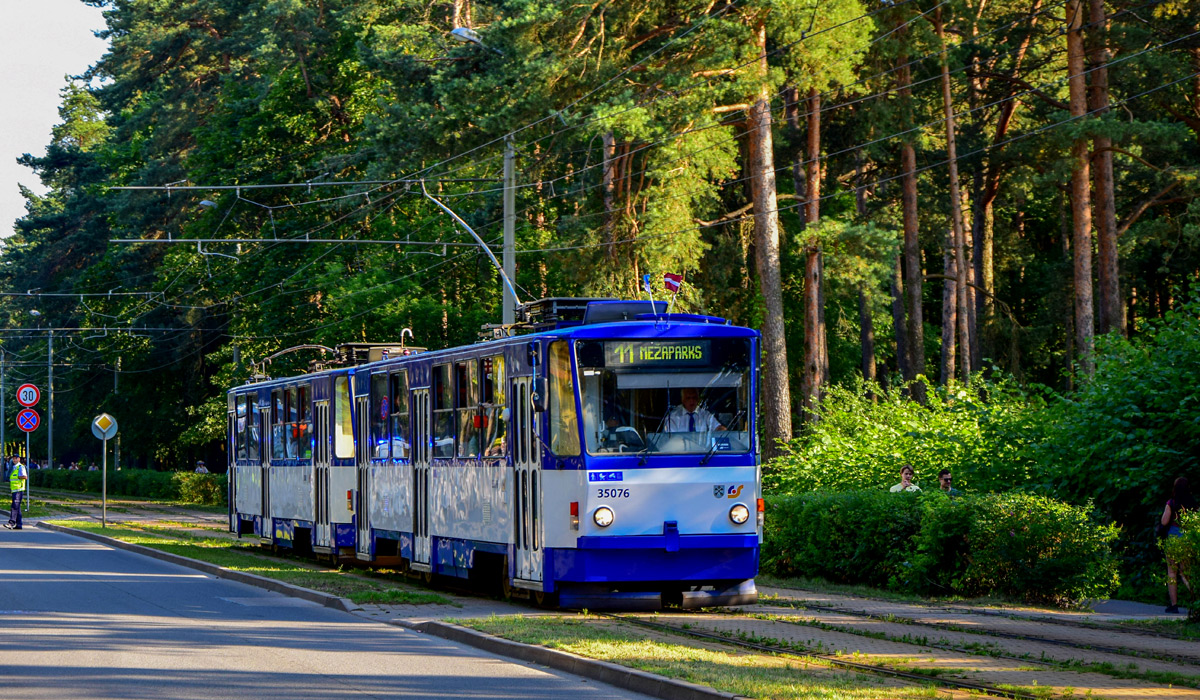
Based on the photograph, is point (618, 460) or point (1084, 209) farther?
point (1084, 209)

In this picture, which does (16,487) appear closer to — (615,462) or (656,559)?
(615,462)

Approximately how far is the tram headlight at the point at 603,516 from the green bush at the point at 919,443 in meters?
7.41

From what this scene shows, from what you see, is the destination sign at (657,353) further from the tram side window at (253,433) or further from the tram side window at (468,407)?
the tram side window at (253,433)

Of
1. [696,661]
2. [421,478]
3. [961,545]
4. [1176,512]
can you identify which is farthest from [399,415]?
[696,661]

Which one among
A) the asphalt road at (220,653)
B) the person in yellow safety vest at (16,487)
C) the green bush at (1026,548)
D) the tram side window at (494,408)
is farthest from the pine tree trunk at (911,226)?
the asphalt road at (220,653)

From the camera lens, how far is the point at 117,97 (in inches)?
2800

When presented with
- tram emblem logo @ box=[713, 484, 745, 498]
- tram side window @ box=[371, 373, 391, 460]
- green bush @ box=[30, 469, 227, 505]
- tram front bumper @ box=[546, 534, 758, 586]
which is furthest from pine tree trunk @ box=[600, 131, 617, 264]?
green bush @ box=[30, 469, 227, 505]

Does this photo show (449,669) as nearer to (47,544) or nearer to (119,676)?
(119,676)

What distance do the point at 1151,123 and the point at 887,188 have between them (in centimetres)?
1665

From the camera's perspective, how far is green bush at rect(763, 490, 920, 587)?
63.9 feet

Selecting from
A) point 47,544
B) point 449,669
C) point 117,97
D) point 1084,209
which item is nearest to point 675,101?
point 1084,209

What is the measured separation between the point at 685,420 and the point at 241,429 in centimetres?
1856

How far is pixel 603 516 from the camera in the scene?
16.4 meters

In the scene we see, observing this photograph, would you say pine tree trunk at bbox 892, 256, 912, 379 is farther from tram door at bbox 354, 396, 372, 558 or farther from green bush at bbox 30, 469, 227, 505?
tram door at bbox 354, 396, 372, 558
